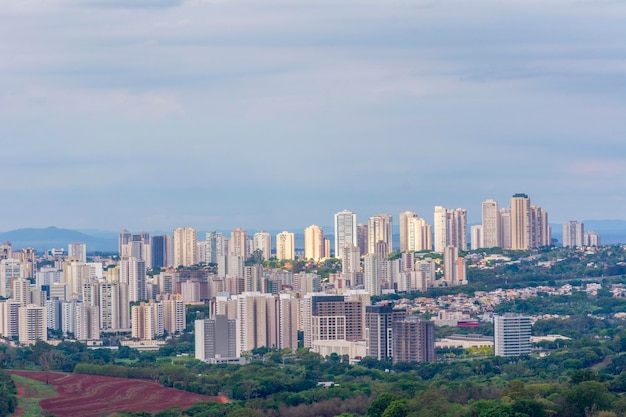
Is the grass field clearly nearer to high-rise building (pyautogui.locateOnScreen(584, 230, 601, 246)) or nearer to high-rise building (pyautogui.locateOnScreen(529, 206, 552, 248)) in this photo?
high-rise building (pyautogui.locateOnScreen(529, 206, 552, 248))

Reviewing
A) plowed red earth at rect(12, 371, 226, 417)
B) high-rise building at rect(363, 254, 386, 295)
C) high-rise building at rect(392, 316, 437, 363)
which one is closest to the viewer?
plowed red earth at rect(12, 371, 226, 417)

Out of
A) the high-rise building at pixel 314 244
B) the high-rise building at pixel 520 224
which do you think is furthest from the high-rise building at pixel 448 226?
the high-rise building at pixel 314 244

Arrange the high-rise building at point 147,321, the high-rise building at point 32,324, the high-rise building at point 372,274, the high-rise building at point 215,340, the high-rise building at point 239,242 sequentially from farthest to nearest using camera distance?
1. the high-rise building at point 239,242
2. the high-rise building at point 372,274
3. the high-rise building at point 147,321
4. the high-rise building at point 32,324
5. the high-rise building at point 215,340

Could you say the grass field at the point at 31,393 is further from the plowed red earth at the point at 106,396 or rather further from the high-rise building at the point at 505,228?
the high-rise building at the point at 505,228

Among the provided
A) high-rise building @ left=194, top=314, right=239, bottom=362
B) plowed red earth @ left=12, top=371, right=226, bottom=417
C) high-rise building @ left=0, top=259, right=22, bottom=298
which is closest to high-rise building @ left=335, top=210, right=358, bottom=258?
high-rise building @ left=0, top=259, right=22, bottom=298

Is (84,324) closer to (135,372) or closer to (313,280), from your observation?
(313,280)

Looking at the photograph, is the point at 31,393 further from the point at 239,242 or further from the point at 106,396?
the point at 239,242

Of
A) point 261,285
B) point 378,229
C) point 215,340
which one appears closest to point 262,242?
point 378,229
